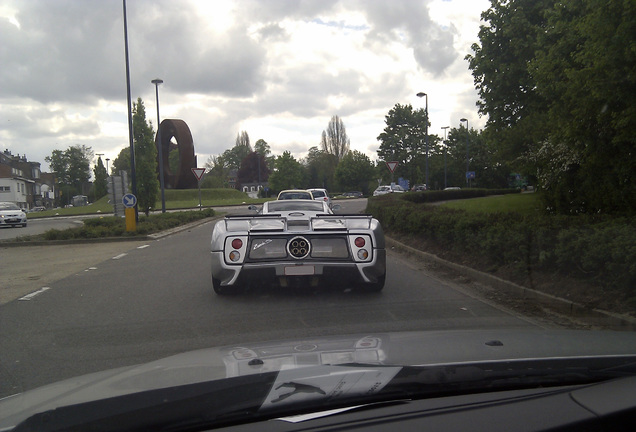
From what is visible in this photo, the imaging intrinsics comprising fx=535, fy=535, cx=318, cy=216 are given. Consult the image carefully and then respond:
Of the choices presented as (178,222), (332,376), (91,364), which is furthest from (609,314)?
(178,222)

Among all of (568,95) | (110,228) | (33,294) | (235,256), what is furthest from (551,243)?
(110,228)

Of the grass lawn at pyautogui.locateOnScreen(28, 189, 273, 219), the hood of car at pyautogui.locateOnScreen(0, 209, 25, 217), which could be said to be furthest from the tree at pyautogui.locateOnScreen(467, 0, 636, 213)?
the grass lawn at pyautogui.locateOnScreen(28, 189, 273, 219)

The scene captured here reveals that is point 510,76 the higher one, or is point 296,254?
point 510,76

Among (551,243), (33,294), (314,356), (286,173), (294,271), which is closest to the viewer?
(314,356)

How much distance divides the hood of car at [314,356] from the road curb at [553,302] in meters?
2.81

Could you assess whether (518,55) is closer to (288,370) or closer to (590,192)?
(590,192)

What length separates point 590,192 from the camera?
13.1 meters

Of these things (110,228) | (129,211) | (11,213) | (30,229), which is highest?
(129,211)

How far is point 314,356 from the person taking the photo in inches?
115

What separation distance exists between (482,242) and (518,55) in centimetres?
1312

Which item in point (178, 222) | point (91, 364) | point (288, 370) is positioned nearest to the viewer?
point (288, 370)

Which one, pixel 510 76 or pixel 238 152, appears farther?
pixel 238 152

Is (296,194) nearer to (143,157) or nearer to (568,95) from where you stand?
(568,95)

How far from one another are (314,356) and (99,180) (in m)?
99.0
